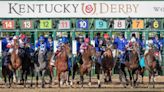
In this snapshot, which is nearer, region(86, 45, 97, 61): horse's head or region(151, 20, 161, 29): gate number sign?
region(86, 45, 97, 61): horse's head

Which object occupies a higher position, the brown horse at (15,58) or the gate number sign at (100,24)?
the gate number sign at (100,24)

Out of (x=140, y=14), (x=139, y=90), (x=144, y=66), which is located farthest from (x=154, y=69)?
(x=140, y=14)

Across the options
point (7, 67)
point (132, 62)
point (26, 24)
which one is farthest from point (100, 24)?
point (7, 67)

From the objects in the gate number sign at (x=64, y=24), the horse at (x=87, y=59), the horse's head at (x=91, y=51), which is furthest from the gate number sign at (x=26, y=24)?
the horse's head at (x=91, y=51)

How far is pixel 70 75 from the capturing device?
25547 mm

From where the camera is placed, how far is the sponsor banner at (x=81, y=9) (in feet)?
92.8

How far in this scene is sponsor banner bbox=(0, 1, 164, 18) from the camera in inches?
1114

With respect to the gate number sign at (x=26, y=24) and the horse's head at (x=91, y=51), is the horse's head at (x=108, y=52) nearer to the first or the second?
the horse's head at (x=91, y=51)

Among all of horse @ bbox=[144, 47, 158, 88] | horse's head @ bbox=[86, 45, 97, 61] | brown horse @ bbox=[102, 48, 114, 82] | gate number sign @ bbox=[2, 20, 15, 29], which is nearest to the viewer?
horse's head @ bbox=[86, 45, 97, 61]

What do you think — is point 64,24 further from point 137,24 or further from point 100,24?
point 137,24

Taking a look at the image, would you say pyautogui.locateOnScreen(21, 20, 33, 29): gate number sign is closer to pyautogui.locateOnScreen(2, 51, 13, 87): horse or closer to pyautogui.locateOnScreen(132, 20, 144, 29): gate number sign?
pyautogui.locateOnScreen(2, 51, 13, 87): horse

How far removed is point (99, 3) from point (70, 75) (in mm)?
4516

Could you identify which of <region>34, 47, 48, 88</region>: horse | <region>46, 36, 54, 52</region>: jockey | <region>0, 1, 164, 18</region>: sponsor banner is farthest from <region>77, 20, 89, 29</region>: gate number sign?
<region>34, 47, 48, 88</region>: horse

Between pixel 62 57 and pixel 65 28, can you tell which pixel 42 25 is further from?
pixel 62 57
